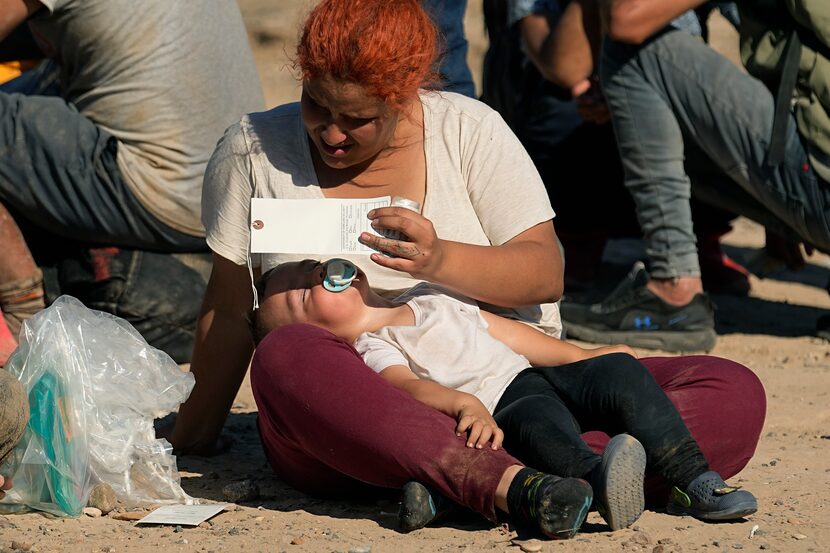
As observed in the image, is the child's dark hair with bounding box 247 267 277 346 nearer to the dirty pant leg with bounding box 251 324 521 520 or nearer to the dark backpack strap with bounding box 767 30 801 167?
the dirty pant leg with bounding box 251 324 521 520

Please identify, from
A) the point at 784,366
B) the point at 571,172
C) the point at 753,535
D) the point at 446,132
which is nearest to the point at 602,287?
the point at 571,172

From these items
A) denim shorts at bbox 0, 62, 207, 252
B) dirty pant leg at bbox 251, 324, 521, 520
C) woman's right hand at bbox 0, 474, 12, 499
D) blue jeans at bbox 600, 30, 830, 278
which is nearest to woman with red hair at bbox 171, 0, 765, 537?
dirty pant leg at bbox 251, 324, 521, 520

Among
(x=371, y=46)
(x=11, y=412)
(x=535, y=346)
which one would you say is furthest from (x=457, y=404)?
(x=11, y=412)

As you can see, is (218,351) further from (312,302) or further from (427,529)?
(427,529)

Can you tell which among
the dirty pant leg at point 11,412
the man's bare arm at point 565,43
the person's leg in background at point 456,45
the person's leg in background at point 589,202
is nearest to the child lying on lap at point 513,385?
the dirty pant leg at point 11,412

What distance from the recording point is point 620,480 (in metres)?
2.40

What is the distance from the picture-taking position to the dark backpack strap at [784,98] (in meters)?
4.29

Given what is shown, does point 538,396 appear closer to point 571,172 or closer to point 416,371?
point 416,371

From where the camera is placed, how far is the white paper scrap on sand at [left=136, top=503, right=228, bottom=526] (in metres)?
2.66

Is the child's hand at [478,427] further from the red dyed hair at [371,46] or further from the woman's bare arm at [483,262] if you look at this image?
the red dyed hair at [371,46]

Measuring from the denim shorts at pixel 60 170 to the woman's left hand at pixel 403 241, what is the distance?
1.70 meters

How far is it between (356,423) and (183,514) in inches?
18.8

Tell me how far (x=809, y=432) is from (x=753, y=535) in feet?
3.72

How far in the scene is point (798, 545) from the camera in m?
2.50
